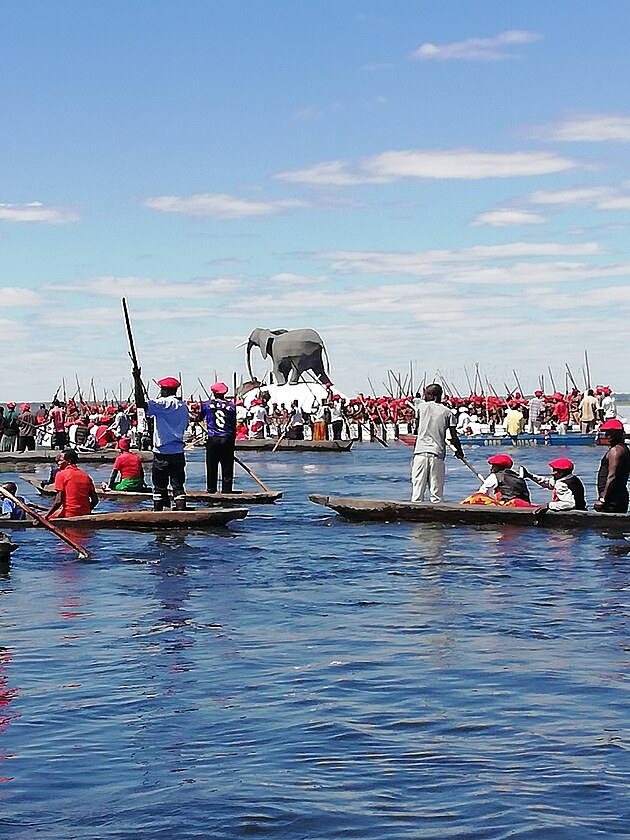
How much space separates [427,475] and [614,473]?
9.76ft

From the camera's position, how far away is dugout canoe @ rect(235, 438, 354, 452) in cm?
4603

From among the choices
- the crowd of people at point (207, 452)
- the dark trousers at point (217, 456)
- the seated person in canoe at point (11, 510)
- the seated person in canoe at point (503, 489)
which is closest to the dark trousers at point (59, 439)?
the crowd of people at point (207, 452)

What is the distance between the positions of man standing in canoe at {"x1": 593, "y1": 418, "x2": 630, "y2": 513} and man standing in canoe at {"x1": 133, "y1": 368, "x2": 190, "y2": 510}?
594 centimetres

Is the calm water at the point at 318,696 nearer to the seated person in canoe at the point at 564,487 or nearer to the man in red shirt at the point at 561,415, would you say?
the seated person in canoe at the point at 564,487

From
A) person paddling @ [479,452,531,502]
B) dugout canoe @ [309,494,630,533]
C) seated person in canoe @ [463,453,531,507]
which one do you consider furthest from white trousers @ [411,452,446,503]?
person paddling @ [479,452,531,502]

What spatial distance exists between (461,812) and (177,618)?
6.03 metres

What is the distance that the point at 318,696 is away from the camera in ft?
31.1

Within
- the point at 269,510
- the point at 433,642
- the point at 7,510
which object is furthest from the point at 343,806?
the point at 269,510

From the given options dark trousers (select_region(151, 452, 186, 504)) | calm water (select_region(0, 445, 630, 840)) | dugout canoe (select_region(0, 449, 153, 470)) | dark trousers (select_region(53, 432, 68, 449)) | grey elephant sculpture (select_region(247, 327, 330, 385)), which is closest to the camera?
calm water (select_region(0, 445, 630, 840))

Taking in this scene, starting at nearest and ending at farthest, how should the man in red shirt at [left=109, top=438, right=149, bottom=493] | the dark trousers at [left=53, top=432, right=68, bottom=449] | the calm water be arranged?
the calm water < the man in red shirt at [left=109, top=438, right=149, bottom=493] < the dark trousers at [left=53, top=432, right=68, bottom=449]

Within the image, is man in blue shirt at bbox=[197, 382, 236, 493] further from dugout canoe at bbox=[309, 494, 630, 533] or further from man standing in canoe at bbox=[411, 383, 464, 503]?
man standing in canoe at bbox=[411, 383, 464, 503]

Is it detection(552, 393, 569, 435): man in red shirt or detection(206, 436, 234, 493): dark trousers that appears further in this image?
detection(552, 393, 569, 435): man in red shirt

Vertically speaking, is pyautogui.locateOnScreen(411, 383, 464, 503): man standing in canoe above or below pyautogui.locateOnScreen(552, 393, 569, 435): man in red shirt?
below

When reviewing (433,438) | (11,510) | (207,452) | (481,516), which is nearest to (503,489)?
(481,516)
